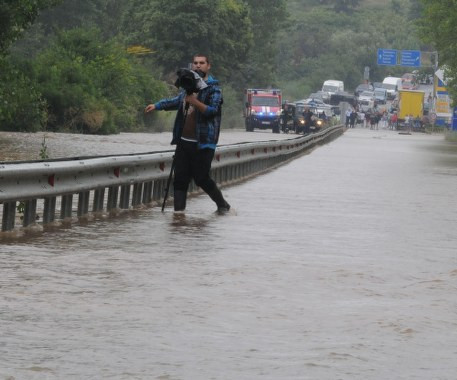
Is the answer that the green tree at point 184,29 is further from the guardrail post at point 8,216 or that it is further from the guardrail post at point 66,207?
the guardrail post at point 8,216

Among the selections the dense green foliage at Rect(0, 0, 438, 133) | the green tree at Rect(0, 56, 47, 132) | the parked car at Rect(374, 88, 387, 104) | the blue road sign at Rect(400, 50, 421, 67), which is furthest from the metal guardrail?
the parked car at Rect(374, 88, 387, 104)

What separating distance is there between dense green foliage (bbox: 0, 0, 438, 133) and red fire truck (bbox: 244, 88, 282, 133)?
456 centimetres

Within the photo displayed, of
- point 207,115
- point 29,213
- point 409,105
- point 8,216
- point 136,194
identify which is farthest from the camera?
point 409,105

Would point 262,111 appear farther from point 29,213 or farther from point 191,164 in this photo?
point 29,213

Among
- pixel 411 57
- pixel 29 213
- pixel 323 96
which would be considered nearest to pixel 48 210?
pixel 29 213

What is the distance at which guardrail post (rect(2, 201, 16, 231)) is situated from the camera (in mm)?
13789

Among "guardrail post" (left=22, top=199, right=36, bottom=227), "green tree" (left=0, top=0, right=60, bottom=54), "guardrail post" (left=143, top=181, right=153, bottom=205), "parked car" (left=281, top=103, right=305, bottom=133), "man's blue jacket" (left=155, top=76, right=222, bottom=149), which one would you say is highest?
"green tree" (left=0, top=0, right=60, bottom=54)

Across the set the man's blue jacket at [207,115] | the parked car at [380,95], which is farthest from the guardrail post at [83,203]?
the parked car at [380,95]

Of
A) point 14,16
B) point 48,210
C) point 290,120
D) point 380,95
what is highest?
point 14,16

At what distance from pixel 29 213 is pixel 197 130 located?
297cm

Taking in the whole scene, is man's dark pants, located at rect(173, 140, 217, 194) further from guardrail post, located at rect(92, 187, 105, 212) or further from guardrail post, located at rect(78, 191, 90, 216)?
guardrail post, located at rect(78, 191, 90, 216)

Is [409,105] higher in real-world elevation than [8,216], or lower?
lower

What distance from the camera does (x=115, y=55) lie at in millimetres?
61625

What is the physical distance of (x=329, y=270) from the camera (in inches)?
470
